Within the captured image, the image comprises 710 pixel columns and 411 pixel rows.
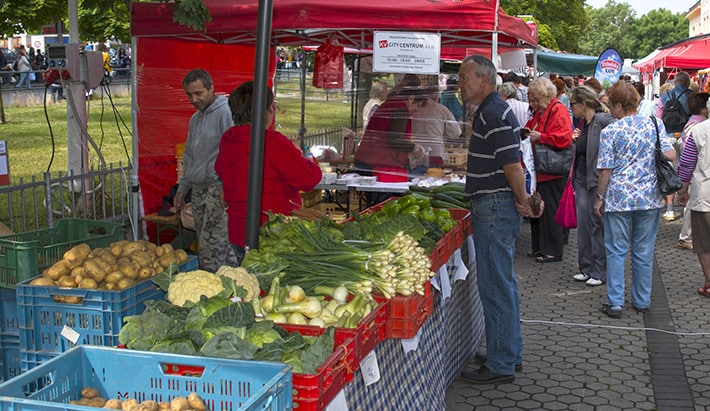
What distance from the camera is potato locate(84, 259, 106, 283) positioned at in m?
3.98

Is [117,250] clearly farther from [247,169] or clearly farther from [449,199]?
[449,199]

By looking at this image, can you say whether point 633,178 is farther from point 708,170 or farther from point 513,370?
point 513,370

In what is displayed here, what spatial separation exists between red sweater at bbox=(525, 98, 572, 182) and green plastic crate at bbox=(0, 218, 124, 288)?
5488 mm

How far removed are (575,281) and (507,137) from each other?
13.9ft

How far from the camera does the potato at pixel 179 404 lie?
8.17 ft

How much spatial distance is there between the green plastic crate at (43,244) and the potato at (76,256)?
1.07 feet

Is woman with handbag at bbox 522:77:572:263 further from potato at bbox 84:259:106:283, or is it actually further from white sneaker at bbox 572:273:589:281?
potato at bbox 84:259:106:283

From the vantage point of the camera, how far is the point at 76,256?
4.20 m

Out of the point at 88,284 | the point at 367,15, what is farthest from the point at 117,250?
the point at 367,15

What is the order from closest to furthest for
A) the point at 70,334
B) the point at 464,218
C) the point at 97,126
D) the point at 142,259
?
1. the point at 70,334
2. the point at 142,259
3. the point at 464,218
4. the point at 97,126


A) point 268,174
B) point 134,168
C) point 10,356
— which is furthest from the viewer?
point 134,168

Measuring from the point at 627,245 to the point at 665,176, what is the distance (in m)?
0.72

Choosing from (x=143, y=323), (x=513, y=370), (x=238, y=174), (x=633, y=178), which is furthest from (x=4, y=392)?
(x=633, y=178)

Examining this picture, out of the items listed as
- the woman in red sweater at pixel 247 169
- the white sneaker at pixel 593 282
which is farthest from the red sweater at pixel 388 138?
the woman in red sweater at pixel 247 169
